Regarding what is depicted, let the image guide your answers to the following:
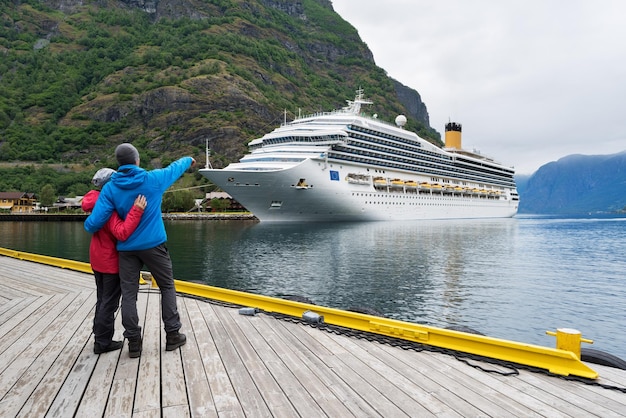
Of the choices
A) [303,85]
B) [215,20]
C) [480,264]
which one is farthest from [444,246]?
[215,20]

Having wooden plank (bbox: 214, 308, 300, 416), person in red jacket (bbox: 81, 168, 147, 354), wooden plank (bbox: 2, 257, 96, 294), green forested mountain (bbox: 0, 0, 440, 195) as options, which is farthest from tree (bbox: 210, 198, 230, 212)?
person in red jacket (bbox: 81, 168, 147, 354)

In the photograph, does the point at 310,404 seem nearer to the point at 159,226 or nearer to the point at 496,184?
the point at 159,226

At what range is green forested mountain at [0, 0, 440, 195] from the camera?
344ft

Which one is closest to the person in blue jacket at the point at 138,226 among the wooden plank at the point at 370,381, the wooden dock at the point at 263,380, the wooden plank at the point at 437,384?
the wooden dock at the point at 263,380

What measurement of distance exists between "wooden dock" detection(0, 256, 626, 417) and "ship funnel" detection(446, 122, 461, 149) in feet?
273

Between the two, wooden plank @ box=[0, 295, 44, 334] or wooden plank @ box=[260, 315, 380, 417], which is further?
wooden plank @ box=[0, 295, 44, 334]

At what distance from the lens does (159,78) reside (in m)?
126

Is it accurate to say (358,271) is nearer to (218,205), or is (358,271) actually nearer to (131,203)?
(131,203)

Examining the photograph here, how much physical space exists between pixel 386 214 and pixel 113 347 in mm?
51004

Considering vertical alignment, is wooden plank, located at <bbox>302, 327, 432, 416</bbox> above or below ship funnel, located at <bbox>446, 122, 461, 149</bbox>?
below

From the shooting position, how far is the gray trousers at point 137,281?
363 centimetres

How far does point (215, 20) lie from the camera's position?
165 m

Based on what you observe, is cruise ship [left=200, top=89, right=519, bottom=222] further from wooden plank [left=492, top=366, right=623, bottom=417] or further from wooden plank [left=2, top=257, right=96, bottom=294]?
wooden plank [left=492, top=366, right=623, bottom=417]

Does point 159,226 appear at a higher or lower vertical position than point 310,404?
higher
